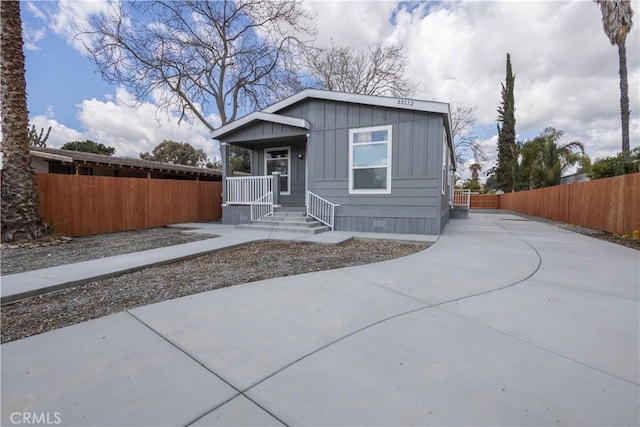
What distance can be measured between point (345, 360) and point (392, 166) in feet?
22.1

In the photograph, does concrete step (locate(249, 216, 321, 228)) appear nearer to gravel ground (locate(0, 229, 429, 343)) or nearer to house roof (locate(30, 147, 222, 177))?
gravel ground (locate(0, 229, 429, 343))

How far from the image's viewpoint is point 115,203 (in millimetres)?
9203

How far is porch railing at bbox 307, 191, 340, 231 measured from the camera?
8.73 metres

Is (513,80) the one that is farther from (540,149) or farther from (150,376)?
(150,376)

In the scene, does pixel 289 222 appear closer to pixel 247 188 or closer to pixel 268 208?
pixel 268 208

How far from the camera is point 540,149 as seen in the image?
19219 mm

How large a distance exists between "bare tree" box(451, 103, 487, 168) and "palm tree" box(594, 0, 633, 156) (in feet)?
38.6

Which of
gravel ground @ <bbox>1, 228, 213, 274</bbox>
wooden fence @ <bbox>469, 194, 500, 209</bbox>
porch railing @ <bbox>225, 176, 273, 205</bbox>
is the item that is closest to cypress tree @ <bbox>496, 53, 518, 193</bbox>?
wooden fence @ <bbox>469, 194, 500, 209</bbox>

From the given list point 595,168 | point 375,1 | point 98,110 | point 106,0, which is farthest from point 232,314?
point 98,110

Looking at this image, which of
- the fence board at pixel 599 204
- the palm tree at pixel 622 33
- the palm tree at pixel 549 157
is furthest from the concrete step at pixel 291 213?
the palm tree at pixel 549 157

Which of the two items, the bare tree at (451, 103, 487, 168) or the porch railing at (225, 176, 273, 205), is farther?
the bare tree at (451, 103, 487, 168)

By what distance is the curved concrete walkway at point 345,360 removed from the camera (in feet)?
4.87

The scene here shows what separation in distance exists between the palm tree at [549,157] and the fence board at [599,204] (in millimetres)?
3336

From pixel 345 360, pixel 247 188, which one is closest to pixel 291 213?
pixel 247 188
